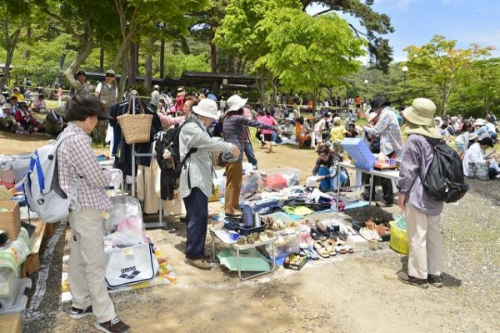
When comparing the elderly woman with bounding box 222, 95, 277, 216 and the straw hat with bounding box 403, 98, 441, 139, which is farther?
the elderly woman with bounding box 222, 95, 277, 216

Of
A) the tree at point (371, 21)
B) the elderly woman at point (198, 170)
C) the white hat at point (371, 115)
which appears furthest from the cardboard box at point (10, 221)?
the tree at point (371, 21)

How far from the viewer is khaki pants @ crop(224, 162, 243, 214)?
5.44 metres

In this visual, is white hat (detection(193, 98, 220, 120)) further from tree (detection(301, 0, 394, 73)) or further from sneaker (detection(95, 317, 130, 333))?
tree (detection(301, 0, 394, 73))

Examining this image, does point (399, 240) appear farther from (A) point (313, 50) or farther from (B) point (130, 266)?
(A) point (313, 50)

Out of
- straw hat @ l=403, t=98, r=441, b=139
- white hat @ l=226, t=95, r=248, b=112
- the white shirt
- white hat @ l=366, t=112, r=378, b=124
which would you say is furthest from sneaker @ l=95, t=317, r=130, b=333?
the white shirt

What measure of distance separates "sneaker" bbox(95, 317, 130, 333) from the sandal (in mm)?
2396

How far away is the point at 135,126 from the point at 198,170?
127 centimetres

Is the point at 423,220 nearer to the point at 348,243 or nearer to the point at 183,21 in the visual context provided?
the point at 348,243

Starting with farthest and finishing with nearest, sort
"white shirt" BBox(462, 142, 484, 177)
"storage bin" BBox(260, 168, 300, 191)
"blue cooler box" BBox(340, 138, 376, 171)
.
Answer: "white shirt" BBox(462, 142, 484, 177) → "storage bin" BBox(260, 168, 300, 191) → "blue cooler box" BBox(340, 138, 376, 171)

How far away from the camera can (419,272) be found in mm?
3883

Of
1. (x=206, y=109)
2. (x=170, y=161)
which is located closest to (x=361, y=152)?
(x=206, y=109)

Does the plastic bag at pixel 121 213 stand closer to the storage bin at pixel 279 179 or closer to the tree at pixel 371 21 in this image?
the storage bin at pixel 279 179

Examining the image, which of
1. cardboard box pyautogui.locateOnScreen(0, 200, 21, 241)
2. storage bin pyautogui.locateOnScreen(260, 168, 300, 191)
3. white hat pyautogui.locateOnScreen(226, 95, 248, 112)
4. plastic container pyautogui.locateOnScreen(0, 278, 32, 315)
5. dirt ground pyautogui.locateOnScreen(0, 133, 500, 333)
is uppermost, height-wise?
white hat pyautogui.locateOnScreen(226, 95, 248, 112)

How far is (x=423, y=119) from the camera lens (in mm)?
3789
